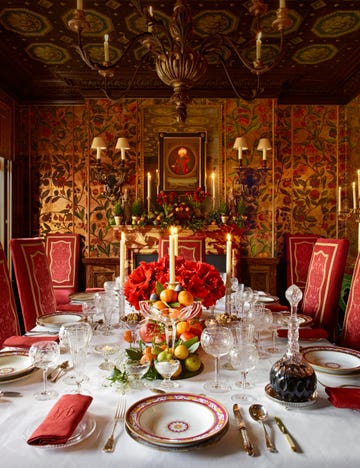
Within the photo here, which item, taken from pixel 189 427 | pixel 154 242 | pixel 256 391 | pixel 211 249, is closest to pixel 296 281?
pixel 211 249

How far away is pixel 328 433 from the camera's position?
0.94 meters

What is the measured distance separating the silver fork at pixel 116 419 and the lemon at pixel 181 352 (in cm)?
26

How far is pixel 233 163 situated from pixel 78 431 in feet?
14.6

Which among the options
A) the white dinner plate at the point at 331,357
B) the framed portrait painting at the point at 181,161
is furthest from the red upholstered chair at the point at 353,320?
the framed portrait painting at the point at 181,161

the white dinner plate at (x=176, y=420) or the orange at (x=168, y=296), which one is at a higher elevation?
the orange at (x=168, y=296)

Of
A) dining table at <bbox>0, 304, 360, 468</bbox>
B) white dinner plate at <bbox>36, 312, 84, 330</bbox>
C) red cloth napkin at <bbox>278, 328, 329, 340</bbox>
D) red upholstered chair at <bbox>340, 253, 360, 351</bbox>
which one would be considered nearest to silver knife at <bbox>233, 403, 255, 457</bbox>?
dining table at <bbox>0, 304, 360, 468</bbox>

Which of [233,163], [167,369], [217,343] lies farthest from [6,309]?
[233,163]

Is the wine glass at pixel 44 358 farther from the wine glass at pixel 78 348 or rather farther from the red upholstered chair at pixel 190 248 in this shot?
the red upholstered chair at pixel 190 248

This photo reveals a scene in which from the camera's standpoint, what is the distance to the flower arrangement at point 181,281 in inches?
64.7

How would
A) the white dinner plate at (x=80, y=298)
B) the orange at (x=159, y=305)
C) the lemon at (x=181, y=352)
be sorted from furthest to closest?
1. the white dinner plate at (x=80, y=298)
2. the orange at (x=159, y=305)
3. the lemon at (x=181, y=352)

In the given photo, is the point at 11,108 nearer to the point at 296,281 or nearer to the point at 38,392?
the point at 296,281

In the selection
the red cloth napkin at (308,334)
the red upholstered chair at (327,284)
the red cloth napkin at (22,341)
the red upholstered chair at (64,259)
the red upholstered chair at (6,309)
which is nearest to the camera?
the red cloth napkin at (22,341)

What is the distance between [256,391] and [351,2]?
3.52m

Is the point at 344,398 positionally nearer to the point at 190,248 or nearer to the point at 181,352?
the point at 181,352
